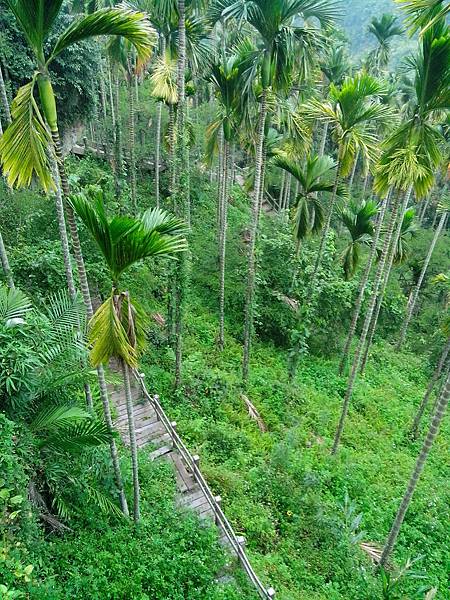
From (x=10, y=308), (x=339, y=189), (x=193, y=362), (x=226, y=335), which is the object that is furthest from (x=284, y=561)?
(x=339, y=189)

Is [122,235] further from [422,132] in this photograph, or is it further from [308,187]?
[308,187]

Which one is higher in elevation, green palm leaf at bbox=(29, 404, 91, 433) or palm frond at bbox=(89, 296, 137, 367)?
palm frond at bbox=(89, 296, 137, 367)

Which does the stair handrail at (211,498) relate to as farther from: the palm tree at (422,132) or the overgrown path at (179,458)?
the palm tree at (422,132)

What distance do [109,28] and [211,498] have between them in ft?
23.5

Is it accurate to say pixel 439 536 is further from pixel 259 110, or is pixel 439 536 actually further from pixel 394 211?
pixel 259 110

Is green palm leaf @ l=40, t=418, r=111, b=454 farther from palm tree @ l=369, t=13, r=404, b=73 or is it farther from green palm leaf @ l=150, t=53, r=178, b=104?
palm tree @ l=369, t=13, r=404, b=73

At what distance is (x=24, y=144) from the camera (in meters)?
3.86

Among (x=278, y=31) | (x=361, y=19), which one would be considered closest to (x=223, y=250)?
(x=278, y=31)

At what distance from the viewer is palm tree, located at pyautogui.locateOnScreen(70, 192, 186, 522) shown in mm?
4207

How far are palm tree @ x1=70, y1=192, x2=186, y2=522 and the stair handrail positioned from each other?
3355mm

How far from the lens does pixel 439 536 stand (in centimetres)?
903

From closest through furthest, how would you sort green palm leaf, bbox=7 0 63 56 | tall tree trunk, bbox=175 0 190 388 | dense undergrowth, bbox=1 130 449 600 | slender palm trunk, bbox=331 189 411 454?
green palm leaf, bbox=7 0 63 56
dense undergrowth, bbox=1 130 449 600
tall tree trunk, bbox=175 0 190 388
slender palm trunk, bbox=331 189 411 454

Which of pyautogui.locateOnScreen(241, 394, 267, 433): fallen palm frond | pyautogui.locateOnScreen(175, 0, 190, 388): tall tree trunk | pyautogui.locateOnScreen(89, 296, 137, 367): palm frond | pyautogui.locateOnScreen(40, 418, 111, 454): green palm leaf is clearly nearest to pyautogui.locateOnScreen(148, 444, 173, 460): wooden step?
pyautogui.locateOnScreen(175, 0, 190, 388): tall tree trunk

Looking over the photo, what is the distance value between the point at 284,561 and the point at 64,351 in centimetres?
546
